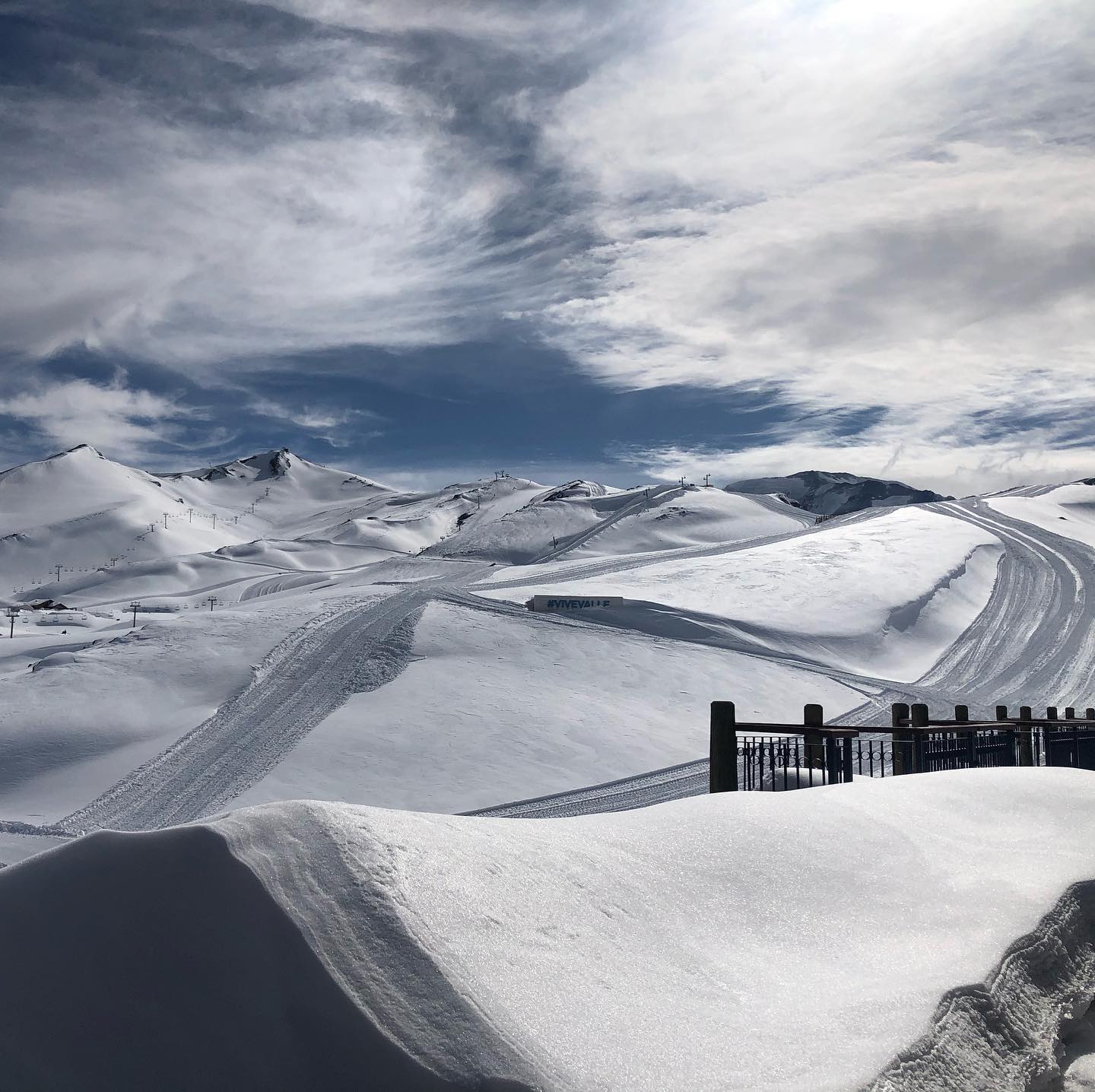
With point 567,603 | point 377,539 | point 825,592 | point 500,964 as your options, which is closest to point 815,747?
point 500,964

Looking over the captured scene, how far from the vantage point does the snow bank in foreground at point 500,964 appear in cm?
202

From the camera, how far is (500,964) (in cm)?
227

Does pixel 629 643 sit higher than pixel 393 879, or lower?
lower

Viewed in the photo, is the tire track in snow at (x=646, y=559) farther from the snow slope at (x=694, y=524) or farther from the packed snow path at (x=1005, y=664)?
the packed snow path at (x=1005, y=664)

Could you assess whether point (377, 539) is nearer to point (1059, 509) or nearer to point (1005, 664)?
point (1059, 509)

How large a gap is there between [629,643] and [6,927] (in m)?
23.5

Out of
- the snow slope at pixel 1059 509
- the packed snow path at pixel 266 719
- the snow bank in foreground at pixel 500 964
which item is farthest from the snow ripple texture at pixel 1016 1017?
the snow slope at pixel 1059 509

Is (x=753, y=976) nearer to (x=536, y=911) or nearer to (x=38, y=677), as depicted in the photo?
(x=536, y=911)

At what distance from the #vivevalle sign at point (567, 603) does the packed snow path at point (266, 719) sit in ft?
13.8

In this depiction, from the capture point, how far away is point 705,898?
10.2 ft

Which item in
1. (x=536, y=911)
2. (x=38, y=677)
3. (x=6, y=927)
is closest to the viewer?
(x=6, y=927)

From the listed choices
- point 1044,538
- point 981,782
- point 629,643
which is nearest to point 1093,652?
point 629,643

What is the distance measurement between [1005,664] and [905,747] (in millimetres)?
22791

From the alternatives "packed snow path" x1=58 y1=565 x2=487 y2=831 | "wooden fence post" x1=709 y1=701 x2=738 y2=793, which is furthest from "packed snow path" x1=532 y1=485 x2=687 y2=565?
"wooden fence post" x1=709 y1=701 x2=738 y2=793
